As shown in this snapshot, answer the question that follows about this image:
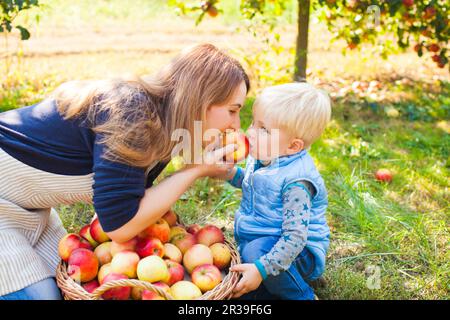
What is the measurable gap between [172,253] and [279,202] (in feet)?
1.55

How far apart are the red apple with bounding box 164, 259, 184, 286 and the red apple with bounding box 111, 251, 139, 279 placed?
13cm

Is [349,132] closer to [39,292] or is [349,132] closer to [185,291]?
[185,291]

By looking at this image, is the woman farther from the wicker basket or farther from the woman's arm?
the wicker basket

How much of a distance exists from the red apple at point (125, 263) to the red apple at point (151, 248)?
0.06 metres

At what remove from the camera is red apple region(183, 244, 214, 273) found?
6.71 feet

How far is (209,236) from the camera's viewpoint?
2.20m

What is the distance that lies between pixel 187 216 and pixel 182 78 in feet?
3.61

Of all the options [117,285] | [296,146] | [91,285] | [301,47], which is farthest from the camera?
[301,47]

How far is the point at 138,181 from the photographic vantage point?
1.91 m

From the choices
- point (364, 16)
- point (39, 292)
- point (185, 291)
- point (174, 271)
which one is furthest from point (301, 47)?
point (39, 292)

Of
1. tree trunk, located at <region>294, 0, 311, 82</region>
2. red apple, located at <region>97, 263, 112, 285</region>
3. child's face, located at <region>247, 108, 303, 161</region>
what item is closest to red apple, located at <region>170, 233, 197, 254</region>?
red apple, located at <region>97, 263, 112, 285</region>

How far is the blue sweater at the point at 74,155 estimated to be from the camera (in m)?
1.86

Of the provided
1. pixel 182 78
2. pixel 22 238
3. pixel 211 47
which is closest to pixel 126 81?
pixel 182 78

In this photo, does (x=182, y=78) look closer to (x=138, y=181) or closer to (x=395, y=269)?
(x=138, y=181)
